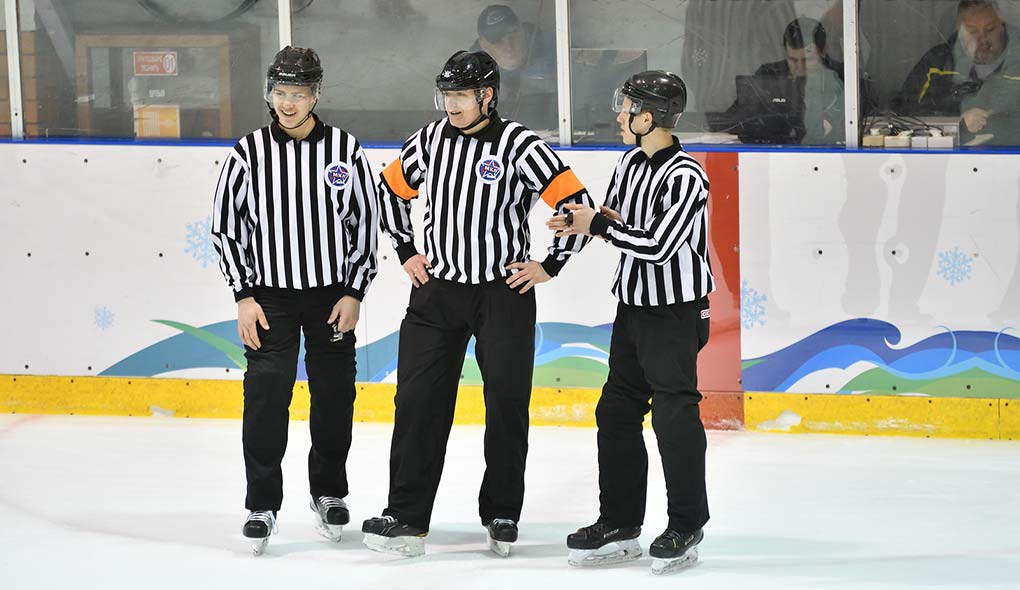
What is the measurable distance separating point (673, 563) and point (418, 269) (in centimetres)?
95

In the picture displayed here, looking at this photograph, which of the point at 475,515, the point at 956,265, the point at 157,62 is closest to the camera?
the point at 475,515

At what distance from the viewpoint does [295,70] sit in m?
3.50

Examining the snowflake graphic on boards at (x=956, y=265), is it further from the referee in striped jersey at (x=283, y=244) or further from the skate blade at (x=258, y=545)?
the skate blade at (x=258, y=545)

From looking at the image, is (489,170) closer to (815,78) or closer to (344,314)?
(344,314)

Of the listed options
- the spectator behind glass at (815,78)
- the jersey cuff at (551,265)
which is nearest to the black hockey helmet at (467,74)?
the jersey cuff at (551,265)

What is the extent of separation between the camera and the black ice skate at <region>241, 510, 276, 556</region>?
3.55m

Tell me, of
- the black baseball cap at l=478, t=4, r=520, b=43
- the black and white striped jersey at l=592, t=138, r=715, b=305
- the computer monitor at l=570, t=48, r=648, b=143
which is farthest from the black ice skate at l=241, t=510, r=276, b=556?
the black baseball cap at l=478, t=4, r=520, b=43

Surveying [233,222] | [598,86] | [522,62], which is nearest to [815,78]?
[598,86]

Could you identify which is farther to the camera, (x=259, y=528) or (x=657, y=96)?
(x=259, y=528)

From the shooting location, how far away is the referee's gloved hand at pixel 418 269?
11.8ft

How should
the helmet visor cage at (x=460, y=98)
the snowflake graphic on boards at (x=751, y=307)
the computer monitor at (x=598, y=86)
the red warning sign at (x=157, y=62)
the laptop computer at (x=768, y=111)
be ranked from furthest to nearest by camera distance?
the red warning sign at (x=157, y=62), the computer monitor at (x=598, y=86), the laptop computer at (x=768, y=111), the snowflake graphic on boards at (x=751, y=307), the helmet visor cage at (x=460, y=98)

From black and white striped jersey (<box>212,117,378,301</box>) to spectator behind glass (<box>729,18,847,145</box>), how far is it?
2018mm

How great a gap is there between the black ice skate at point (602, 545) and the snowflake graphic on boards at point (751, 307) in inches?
60.2

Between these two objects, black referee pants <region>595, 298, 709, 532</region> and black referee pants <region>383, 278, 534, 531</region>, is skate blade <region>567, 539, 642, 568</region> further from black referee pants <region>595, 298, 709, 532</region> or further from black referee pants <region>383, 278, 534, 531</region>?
black referee pants <region>383, 278, 534, 531</region>
